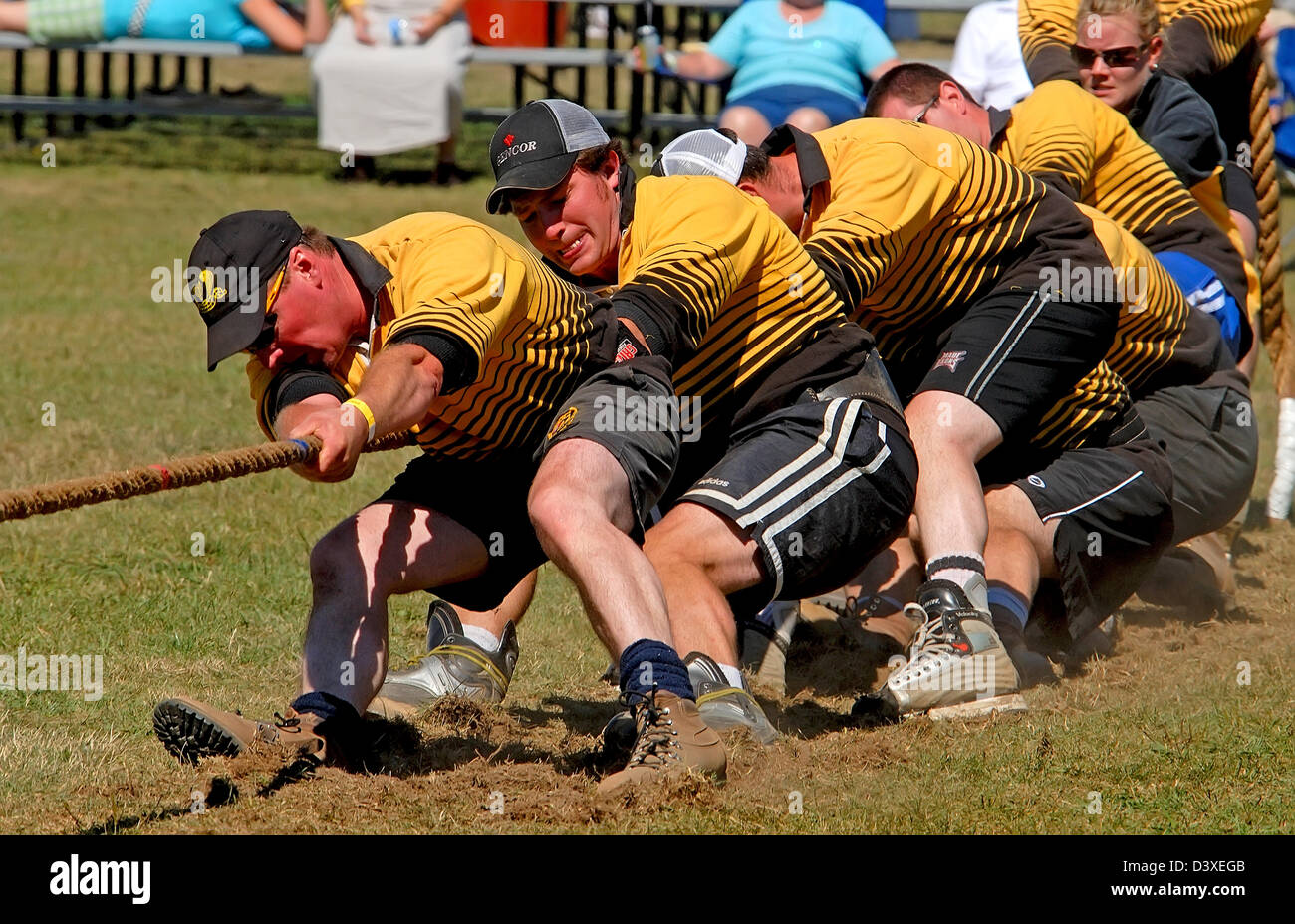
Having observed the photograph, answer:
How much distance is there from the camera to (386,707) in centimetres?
450

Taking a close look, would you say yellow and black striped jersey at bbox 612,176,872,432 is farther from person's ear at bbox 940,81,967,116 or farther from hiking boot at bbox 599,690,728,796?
person's ear at bbox 940,81,967,116

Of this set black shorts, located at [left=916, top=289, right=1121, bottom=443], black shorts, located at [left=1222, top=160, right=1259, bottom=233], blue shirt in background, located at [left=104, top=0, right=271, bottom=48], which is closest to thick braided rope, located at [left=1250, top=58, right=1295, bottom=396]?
black shorts, located at [left=1222, top=160, right=1259, bottom=233]

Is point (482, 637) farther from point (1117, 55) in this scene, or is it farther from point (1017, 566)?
point (1117, 55)

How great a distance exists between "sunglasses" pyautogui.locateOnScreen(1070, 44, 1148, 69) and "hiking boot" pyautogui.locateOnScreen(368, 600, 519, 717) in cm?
320

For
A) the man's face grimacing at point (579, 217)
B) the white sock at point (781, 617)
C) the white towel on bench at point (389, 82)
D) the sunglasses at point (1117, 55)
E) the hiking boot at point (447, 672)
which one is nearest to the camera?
the man's face grimacing at point (579, 217)

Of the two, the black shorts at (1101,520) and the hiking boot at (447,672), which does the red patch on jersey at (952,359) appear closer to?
the black shorts at (1101,520)

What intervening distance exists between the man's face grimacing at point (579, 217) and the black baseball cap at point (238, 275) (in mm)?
740

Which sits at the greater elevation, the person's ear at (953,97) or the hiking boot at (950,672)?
the person's ear at (953,97)

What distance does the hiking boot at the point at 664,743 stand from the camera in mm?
3594

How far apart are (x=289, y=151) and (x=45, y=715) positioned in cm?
1143

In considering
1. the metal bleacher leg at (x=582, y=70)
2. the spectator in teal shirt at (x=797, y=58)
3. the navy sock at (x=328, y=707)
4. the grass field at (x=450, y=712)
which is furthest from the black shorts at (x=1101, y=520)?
the metal bleacher leg at (x=582, y=70)

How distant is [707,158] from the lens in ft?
15.7

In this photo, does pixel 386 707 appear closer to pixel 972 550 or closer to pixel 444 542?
pixel 444 542

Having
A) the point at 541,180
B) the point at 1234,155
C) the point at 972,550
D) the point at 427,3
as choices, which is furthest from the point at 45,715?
the point at 427,3
